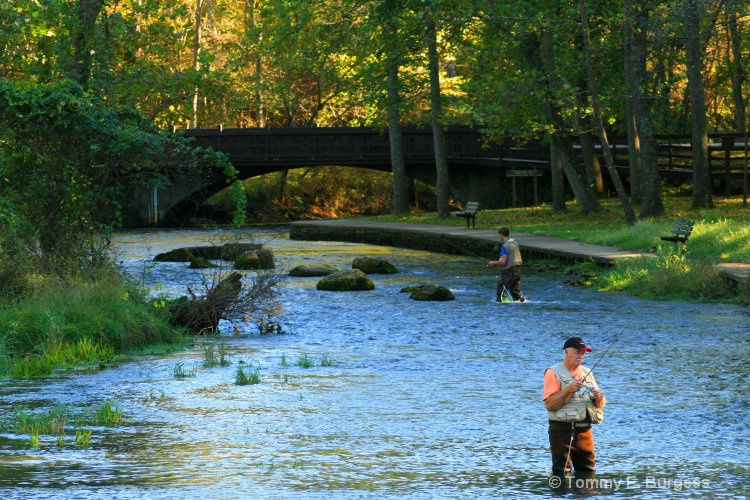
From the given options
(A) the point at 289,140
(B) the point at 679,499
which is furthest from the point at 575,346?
(A) the point at 289,140

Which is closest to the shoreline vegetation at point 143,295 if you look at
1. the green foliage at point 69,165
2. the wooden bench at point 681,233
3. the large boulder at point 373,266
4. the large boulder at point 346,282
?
the wooden bench at point 681,233

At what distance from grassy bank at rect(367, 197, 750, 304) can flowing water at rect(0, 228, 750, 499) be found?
1034 mm

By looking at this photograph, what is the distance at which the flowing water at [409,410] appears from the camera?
10430mm

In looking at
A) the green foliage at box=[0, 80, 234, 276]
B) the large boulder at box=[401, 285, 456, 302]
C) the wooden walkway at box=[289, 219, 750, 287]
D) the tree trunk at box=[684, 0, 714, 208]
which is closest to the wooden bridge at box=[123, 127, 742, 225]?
the wooden walkway at box=[289, 219, 750, 287]

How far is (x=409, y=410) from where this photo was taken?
13.7 meters

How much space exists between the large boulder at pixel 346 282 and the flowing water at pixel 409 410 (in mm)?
3437

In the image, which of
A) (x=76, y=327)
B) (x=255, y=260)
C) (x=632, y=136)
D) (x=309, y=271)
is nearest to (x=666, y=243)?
(x=309, y=271)

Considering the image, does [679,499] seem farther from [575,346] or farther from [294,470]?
[294,470]

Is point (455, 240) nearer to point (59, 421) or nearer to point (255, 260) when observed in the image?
point (255, 260)

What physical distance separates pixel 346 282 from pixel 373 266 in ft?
12.9

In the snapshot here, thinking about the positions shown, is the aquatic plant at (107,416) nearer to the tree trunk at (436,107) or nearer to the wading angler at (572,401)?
the wading angler at (572,401)

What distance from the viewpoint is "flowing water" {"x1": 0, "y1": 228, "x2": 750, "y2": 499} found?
34.2ft

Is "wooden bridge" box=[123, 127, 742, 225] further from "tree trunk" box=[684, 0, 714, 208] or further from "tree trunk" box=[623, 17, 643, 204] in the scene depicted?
"tree trunk" box=[684, 0, 714, 208]

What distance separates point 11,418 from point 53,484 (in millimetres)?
3051
